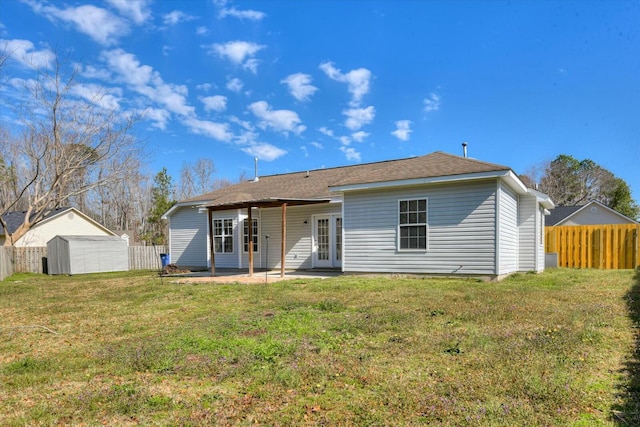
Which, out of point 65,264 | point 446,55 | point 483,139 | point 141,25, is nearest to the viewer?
point 446,55

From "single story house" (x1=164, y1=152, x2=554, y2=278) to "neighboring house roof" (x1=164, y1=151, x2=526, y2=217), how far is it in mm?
52

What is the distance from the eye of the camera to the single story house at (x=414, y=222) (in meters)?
10.2

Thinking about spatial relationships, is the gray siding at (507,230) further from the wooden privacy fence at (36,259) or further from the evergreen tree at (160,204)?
the evergreen tree at (160,204)

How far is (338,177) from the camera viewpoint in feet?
52.6

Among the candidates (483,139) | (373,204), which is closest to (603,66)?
(373,204)

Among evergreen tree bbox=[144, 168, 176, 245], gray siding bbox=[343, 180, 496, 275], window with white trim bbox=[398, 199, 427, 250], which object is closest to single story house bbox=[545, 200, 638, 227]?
gray siding bbox=[343, 180, 496, 275]

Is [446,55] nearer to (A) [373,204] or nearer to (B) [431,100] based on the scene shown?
(B) [431,100]

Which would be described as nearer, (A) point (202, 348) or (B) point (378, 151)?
(A) point (202, 348)

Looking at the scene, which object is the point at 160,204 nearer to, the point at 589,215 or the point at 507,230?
the point at 507,230

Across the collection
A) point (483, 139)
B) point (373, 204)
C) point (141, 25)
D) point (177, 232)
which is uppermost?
point (141, 25)

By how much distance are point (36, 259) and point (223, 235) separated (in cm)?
942

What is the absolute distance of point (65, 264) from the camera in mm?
17219

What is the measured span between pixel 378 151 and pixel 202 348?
21754 mm

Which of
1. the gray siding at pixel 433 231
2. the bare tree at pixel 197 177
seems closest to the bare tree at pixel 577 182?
the gray siding at pixel 433 231
